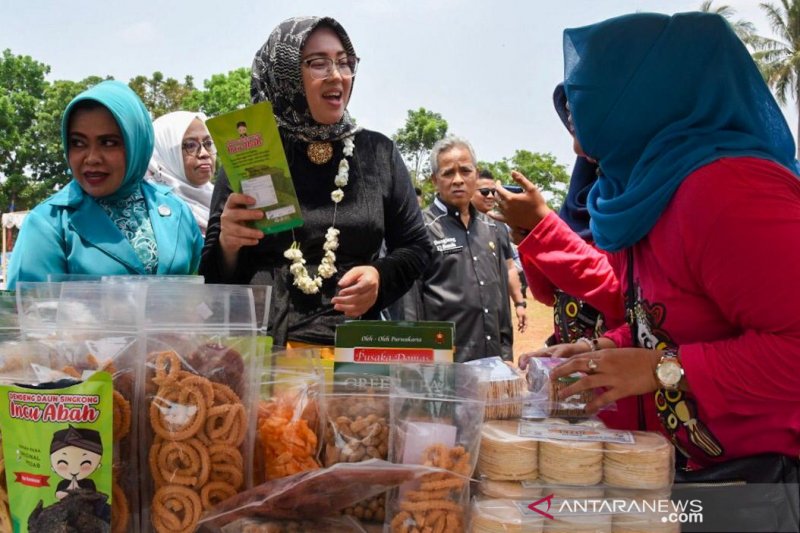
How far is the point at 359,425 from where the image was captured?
1.14 m

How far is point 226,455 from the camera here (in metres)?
1.08

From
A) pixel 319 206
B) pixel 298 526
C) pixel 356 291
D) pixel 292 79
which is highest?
pixel 292 79

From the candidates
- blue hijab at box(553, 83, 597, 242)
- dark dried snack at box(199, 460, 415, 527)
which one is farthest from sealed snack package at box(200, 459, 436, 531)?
blue hijab at box(553, 83, 597, 242)

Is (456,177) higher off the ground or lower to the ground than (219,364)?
higher

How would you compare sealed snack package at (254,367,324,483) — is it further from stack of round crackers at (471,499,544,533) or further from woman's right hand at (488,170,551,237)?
woman's right hand at (488,170,551,237)

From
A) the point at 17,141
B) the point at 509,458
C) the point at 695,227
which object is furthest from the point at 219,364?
the point at 17,141

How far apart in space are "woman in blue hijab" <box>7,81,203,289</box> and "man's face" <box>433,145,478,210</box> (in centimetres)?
267

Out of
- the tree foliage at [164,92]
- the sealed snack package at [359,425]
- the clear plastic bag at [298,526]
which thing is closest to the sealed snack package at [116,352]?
the clear plastic bag at [298,526]

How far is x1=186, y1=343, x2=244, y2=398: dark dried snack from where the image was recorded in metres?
1.10

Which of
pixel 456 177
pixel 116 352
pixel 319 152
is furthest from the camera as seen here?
pixel 456 177

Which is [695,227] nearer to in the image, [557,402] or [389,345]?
[557,402]

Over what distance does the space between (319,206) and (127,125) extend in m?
0.69

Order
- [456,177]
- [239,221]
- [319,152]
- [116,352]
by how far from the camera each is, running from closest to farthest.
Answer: [116,352] → [239,221] → [319,152] → [456,177]

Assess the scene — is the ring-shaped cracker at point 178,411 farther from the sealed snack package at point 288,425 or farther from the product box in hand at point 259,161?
the product box in hand at point 259,161
